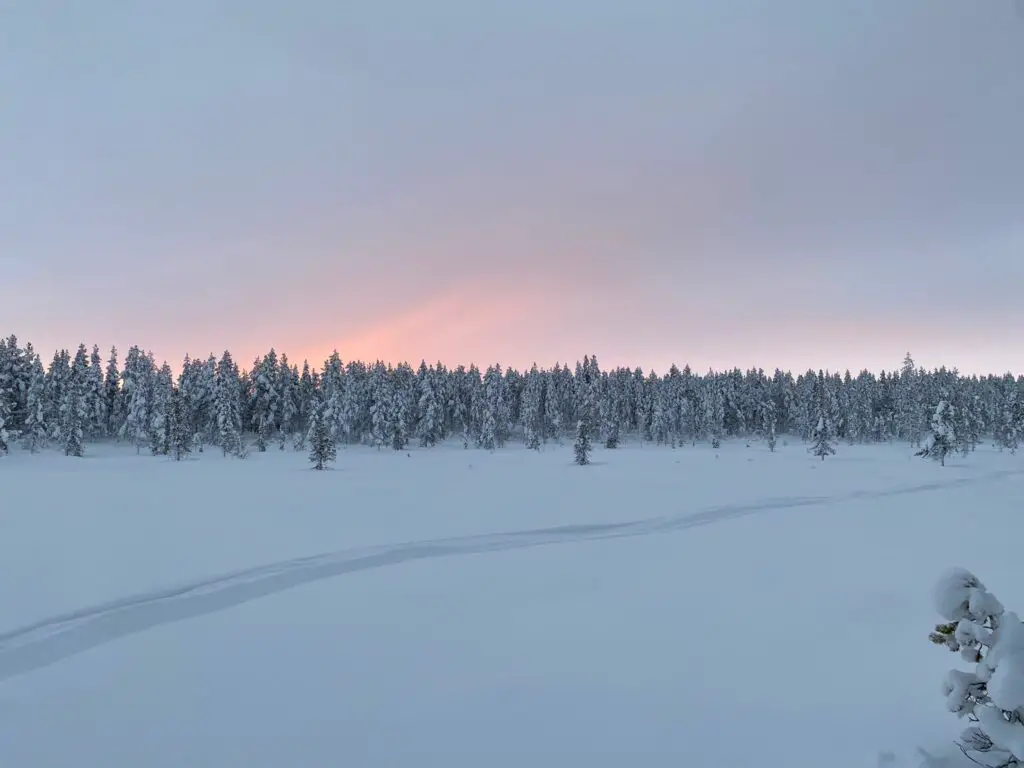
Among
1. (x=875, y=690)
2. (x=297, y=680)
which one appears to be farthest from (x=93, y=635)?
(x=875, y=690)

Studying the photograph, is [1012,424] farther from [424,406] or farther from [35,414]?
[35,414]

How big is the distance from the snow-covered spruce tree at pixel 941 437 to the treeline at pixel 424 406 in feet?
2.84

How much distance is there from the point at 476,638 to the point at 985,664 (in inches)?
261

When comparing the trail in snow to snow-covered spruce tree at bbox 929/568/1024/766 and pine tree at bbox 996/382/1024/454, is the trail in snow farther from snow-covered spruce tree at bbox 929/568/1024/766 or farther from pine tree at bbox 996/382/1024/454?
pine tree at bbox 996/382/1024/454

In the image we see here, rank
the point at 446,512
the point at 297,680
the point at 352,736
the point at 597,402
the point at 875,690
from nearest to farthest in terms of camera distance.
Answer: the point at 352,736
the point at 875,690
the point at 297,680
the point at 446,512
the point at 597,402

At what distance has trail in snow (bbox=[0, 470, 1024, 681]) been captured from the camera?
8.74 meters

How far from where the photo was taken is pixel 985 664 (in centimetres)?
403

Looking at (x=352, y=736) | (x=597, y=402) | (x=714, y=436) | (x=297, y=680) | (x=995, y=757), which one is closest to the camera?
(x=995, y=757)

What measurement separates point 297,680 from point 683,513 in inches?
682

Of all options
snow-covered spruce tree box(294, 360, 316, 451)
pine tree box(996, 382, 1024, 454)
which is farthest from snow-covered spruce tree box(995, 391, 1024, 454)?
snow-covered spruce tree box(294, 360, 316, 451)

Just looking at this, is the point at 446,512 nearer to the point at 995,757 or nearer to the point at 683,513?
the point at 683,513

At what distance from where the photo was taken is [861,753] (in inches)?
216

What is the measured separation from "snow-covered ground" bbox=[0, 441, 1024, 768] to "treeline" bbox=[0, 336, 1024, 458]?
32.3 m

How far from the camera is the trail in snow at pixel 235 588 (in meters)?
8.74
